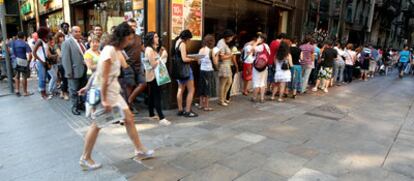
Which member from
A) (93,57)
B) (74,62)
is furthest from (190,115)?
(74,62)

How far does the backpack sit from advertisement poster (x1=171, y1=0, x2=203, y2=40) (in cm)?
142

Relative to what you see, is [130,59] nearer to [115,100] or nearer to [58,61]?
[115,100]

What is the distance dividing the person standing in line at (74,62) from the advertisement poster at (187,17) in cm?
180

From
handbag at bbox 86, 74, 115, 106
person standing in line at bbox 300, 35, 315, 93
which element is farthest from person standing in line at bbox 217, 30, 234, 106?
handbag at bbox 86, 74, 115, 106

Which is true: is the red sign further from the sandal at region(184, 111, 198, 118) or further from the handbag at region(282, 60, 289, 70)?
the handbag at region(282, 60, 289, 70)

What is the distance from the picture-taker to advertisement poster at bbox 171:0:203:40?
5.84 m

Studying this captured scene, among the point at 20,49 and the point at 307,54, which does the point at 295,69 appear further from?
the point at 20,49

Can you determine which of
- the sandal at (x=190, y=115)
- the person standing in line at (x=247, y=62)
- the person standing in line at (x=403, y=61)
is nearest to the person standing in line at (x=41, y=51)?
the sandal at (x=190, y=115)

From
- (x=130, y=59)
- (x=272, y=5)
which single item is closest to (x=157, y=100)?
(x=130, y=59)

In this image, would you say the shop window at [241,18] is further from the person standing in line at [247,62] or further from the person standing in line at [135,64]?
the person standing in line at [135,64]

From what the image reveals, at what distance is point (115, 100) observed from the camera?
322 centimetres

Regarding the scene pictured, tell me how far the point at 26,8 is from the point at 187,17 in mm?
15580

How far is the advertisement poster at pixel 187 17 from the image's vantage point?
5844 mm

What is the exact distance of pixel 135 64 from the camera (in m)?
5.25
